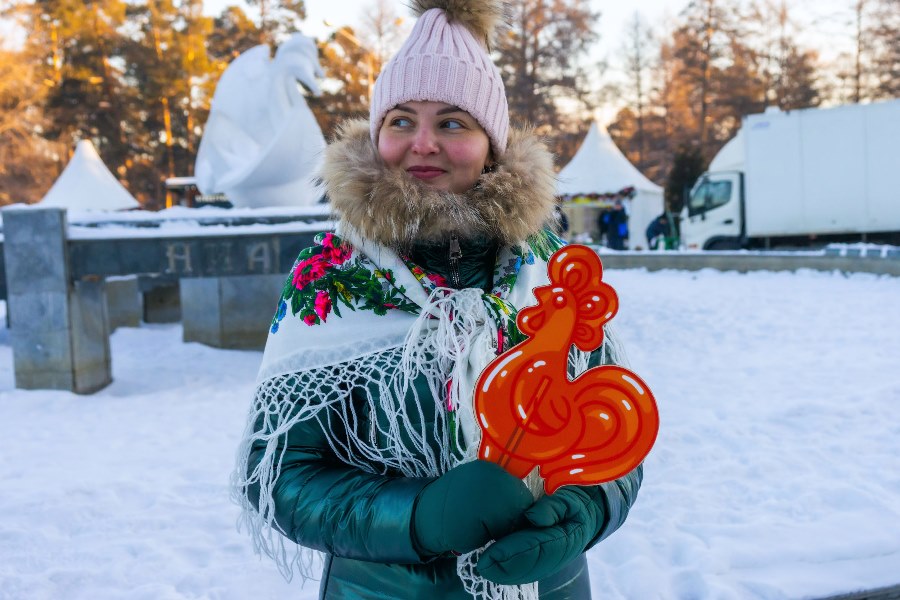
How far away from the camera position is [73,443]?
193 inches

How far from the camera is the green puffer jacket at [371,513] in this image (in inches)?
45.8

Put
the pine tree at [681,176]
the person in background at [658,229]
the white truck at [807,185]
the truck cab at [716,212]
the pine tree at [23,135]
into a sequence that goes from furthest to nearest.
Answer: the pine tree at [23,135], the pine tree at [681,176], the person in background at [658,229], the truck cab at [716,212], the white truck at [807,185]

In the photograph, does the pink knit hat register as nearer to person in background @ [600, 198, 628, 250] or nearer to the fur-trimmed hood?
the fur-trimmed hood

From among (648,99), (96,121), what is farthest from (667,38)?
(96,121)

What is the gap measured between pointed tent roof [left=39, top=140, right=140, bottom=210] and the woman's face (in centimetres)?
2077

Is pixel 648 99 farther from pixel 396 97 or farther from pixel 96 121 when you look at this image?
pixel 396 97

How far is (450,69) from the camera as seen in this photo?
1426 millimetres

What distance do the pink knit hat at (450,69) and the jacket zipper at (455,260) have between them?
9.5 inches

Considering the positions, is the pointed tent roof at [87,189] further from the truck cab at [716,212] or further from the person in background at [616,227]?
the truck cab at [716,212]

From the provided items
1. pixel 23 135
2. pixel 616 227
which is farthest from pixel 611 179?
pixel 23 135

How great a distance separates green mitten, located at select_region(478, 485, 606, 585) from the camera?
105 cm

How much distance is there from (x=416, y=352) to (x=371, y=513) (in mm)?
292

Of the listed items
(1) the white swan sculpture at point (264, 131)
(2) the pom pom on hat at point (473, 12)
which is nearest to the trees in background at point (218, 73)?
(1) the white swan sculpture at point (264, 131)

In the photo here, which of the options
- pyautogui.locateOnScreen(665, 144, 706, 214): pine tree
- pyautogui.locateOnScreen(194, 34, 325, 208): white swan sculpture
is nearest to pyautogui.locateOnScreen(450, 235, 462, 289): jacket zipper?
pyautogui.locateOnScreen(194, 34, 325, 208): white swan sculpture
